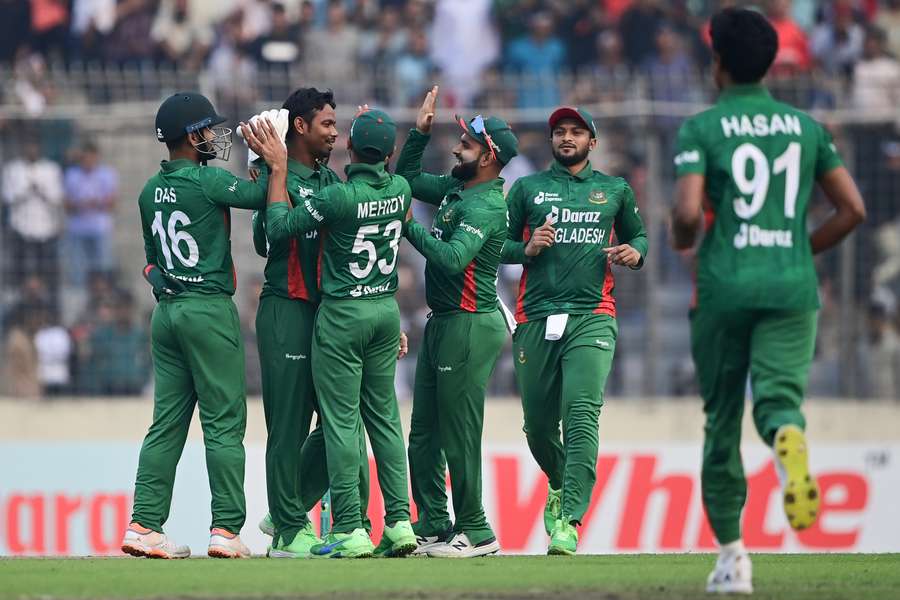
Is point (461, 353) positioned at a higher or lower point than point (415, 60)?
lower

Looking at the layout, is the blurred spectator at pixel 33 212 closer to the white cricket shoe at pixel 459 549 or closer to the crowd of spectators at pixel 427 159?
the crowd of spectators at pixel 427 159

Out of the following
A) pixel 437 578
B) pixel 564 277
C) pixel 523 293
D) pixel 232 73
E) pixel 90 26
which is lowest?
pixel 437 578

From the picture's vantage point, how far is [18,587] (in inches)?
307

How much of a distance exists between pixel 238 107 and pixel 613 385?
4019mm

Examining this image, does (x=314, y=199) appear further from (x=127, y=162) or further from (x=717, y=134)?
(x=127, y=162)

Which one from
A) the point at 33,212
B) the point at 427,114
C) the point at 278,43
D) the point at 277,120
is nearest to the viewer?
the point at 277,120

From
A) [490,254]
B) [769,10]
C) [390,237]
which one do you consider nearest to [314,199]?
[390,237]

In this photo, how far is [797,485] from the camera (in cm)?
677

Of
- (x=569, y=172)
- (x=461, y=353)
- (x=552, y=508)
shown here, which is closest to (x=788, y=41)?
(x=569, y=172)

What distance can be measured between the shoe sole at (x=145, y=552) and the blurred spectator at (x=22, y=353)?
545cm

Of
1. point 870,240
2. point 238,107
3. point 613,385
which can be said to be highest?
point 238,107

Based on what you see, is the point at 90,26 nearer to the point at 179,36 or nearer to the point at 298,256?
the point at 179,36

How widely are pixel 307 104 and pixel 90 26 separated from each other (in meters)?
9.50

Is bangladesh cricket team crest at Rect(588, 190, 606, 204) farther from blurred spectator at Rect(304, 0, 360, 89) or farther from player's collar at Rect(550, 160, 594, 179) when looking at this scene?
blurred spectator at Rect(304, 0, 360, 89)
